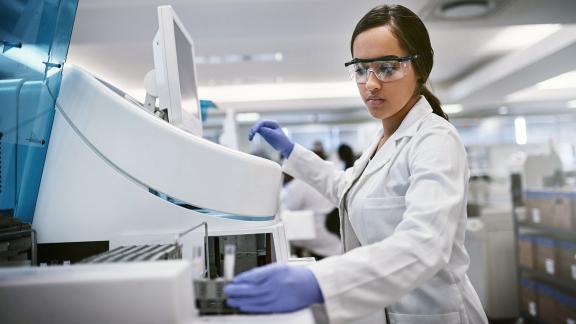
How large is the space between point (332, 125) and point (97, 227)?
840cm

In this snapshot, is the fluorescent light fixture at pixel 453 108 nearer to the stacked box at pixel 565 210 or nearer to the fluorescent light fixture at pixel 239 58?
the fluorescent light fixture at pixel 239 58

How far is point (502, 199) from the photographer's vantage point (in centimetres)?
480

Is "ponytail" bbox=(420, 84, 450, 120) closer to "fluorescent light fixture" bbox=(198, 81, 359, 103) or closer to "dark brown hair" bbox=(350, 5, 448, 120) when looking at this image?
"dark brown hair" bbox=(350, 5, 448, 120)

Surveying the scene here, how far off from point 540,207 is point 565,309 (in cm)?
73

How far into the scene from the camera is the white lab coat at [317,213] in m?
3.36

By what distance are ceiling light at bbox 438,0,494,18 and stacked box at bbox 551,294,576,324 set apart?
2173 millimetres

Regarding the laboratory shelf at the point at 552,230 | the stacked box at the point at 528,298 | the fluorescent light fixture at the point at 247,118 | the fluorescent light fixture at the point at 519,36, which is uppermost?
the fluorescent light fixture at the point at 519,36

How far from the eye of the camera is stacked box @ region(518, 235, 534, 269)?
3.16 metres

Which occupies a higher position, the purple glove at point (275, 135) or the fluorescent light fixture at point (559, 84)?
the fluorescent light fixture at point (559, 84)

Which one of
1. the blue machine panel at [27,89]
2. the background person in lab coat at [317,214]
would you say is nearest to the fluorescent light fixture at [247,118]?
the background person in lab coat at [317,214]

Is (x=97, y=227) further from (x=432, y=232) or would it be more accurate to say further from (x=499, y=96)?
(x=499, y=96)

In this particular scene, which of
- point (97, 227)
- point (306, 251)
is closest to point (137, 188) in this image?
point (97, 227)

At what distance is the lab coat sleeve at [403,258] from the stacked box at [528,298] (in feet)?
9.70

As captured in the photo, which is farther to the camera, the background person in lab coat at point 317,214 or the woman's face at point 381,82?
the background person in lab coat at point 317,214
